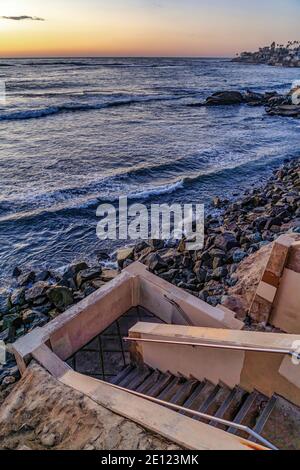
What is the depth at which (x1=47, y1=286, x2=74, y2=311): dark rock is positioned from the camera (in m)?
8.27

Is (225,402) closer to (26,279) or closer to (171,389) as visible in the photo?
(171,389)

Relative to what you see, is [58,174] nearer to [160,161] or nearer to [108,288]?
[160,161]

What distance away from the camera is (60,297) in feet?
27.2

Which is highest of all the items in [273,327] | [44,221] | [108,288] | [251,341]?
[251,341]

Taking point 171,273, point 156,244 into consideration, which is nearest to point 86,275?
point 171,273

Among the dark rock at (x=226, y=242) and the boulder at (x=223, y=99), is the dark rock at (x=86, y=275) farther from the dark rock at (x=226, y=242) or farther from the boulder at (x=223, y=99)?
the boulder at (x=223, y=99)

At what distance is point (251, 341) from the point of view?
3.77 meters

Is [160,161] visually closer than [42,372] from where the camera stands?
No

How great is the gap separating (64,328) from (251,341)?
3.12 meters

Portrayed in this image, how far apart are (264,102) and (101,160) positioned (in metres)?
31.1

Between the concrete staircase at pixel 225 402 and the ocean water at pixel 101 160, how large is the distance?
6.11 meters

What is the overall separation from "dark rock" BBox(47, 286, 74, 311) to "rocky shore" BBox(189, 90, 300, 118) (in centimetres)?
3353

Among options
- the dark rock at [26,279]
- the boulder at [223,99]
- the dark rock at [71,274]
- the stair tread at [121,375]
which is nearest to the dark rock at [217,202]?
the dark rock at [71,274]
